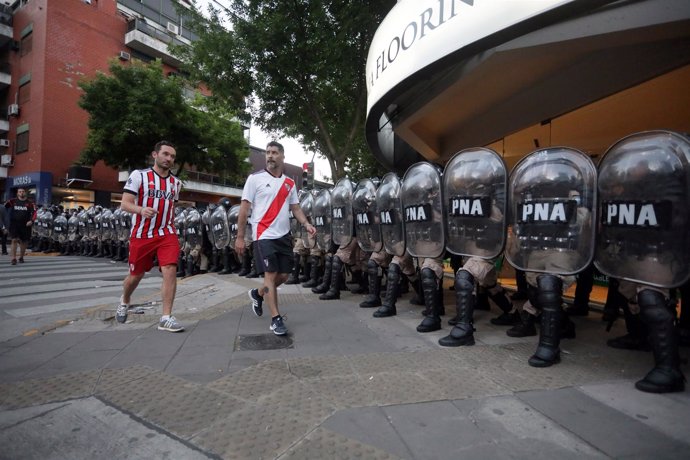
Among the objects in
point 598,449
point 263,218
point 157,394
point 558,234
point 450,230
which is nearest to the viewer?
point 598,449

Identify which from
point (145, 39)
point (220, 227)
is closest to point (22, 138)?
point (145, 39)

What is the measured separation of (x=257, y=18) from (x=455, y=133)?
5432 millimetres

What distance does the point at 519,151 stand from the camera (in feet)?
30.3

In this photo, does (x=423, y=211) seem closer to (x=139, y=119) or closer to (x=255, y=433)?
(x=255, y=433)

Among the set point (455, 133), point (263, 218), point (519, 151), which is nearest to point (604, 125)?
point (519, 151)

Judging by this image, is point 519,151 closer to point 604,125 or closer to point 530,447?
point 604,125

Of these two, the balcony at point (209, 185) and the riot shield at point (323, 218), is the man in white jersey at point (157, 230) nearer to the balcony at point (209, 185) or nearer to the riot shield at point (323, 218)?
the riot shield at point (323, 218)

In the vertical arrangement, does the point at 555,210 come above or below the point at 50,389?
above

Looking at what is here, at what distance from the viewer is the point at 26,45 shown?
79.9ft

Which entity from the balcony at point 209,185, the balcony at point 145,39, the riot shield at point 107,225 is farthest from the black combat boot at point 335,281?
the balcony at point 209,185

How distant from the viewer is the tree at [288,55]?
862cm

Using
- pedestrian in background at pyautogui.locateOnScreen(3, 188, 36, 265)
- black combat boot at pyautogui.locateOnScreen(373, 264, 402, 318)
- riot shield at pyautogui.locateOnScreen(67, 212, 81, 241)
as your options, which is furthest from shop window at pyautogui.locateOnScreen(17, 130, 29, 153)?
black combat boot at pyautogui.locateOnScreen(373, 264, 402, 318)

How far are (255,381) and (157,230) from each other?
2222 millimetres

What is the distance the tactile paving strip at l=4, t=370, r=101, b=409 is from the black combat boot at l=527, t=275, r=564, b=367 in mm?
3086
